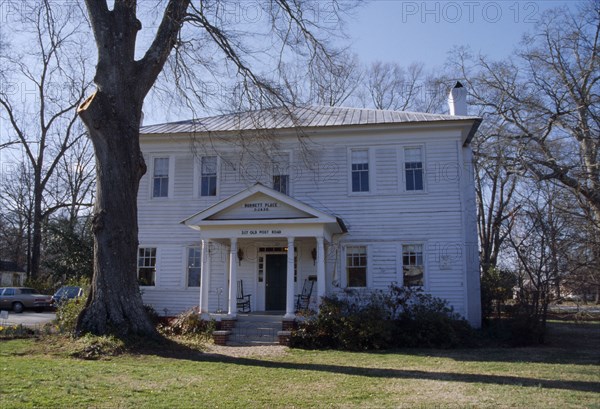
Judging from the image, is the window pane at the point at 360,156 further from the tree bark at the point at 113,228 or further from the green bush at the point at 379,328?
the tree bark at the point at 113,228

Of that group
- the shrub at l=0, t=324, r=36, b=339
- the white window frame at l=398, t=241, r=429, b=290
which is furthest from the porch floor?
the shrub at l=0, t=324, r=36, b=339

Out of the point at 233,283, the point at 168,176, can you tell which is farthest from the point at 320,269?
the point at 168,176

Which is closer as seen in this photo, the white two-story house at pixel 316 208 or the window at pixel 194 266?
the white two-story house at pixel 316 208

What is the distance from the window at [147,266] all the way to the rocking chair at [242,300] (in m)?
3.20

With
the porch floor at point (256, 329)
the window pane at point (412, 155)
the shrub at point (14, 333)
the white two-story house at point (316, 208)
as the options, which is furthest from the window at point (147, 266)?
the window pane at point (412, 155)

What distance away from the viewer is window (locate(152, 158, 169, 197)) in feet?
63.3

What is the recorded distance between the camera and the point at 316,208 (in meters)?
18.0

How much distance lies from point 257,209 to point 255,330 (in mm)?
3684

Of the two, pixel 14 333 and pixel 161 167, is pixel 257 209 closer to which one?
pixel 161 167

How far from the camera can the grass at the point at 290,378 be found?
7.21m

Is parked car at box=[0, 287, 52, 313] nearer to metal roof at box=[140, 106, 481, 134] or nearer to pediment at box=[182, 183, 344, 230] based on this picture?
metal roof at box=[140, 106, 481, 134]

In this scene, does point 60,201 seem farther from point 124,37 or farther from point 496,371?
point 496,371

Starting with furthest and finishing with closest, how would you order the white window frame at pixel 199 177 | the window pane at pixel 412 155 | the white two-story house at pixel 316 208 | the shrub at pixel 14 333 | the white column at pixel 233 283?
the white window frame at pixel 199 177 < the window pane at pixel 412 155 < the white two-story house at pixel 316 208 < the white column at pixel 233 283 < the shrub at pixel 14 333

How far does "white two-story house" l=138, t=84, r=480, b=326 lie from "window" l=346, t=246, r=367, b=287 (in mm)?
34
